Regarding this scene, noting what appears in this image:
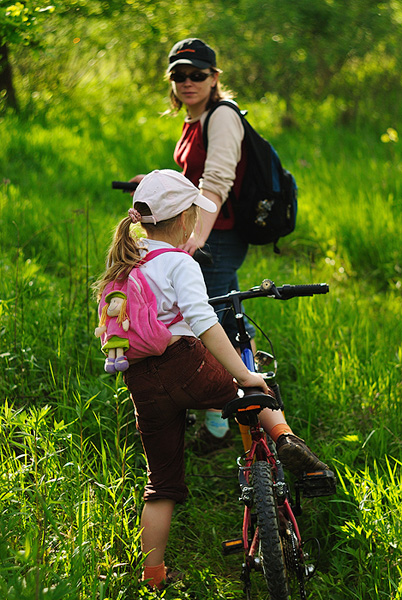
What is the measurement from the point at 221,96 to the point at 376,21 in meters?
6.03

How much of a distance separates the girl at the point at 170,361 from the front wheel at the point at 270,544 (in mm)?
319

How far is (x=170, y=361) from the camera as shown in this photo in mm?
2488

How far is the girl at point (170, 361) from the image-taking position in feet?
7.88

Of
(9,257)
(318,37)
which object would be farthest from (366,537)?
(318,37)

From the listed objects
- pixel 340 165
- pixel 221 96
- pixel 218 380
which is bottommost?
pixel 340 165

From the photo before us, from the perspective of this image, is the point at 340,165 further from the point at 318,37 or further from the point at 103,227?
the point at 103,227

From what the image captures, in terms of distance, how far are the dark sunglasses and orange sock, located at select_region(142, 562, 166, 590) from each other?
7.37ft

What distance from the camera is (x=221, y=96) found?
11.2 feet

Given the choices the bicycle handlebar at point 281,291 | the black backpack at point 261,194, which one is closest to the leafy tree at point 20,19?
the black backpack at point 261,194

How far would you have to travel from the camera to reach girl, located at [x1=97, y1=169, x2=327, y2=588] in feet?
7.88

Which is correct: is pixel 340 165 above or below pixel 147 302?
below

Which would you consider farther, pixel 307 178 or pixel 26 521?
pixel 307 178

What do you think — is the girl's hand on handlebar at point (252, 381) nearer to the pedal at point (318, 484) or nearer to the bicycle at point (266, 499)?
the bicycle at point (266, 499)

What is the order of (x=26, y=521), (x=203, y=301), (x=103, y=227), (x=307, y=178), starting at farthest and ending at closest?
(x=307, y=178) → (x=103, y=227) → (x=26, y=521) → (x=203, y=301)
